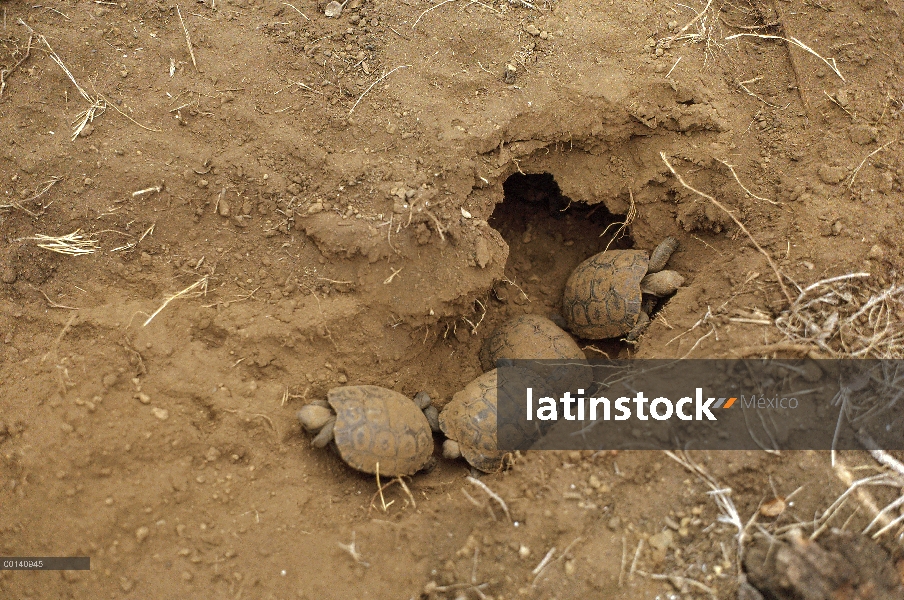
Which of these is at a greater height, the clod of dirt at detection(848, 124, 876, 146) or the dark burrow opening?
the clod of dirt at detection(848, 124, 876, 146)

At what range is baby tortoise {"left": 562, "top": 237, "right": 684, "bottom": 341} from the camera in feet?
14.2

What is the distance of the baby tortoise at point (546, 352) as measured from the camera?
417cm

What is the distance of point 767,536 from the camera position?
279cm

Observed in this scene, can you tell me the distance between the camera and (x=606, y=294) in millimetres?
4414

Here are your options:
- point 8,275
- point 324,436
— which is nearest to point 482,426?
point 324,436

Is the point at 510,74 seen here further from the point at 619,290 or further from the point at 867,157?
the point at 867,157

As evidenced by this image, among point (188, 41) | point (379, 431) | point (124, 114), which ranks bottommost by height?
point (379, 431)

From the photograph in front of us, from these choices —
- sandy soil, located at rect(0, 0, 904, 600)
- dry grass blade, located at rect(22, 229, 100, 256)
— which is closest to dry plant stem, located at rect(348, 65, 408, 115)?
sandy soil, located at rect(0, 0, 904, 600)

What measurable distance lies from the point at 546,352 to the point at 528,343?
0.14m

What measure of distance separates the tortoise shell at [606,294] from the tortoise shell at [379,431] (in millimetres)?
1610

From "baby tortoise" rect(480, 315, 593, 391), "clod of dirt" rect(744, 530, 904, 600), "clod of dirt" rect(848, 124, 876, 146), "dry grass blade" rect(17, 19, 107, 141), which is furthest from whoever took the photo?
"baby tortoise" rect(480, 315, 593, 391)

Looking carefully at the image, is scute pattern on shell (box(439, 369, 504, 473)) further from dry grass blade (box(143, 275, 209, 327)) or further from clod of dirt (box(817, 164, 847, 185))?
clod of dirt (box(817, 164, 847, 185))

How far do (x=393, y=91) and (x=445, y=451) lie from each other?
2.44 m

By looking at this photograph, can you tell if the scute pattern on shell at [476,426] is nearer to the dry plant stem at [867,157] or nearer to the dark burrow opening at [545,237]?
the dark burrow opening at [545,237]
